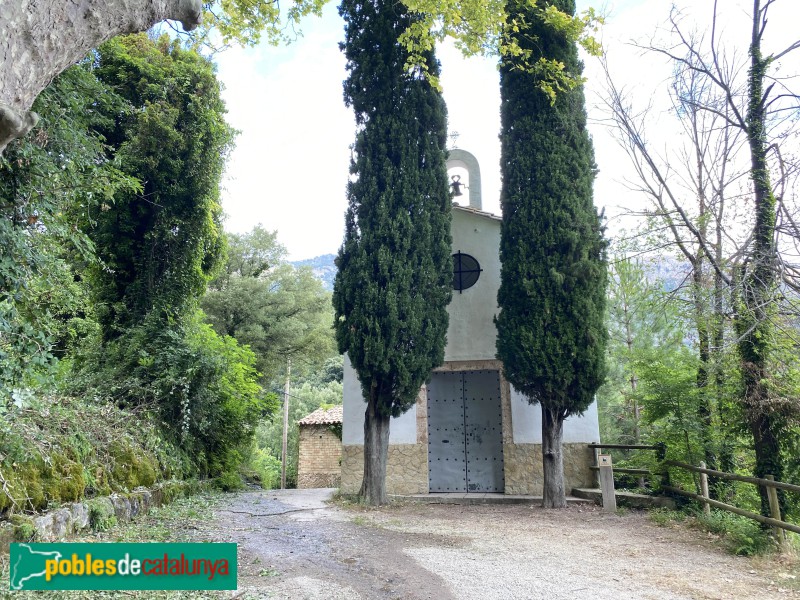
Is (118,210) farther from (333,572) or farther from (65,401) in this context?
(333,572)

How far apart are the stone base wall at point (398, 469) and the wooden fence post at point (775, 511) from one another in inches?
230

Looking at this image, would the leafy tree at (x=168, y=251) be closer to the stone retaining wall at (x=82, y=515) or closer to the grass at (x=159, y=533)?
the grass at (x=159, y=533)

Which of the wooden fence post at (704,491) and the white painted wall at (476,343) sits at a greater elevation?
the white painted wall at (476,343)

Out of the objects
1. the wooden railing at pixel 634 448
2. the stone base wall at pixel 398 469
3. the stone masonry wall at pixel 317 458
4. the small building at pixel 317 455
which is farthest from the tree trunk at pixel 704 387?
the stone masonry wall at pixel 317 458

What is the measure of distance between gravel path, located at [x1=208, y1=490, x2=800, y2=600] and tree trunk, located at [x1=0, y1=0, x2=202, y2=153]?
316 centimetres

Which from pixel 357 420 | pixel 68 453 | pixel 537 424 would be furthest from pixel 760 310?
pixel 68 453

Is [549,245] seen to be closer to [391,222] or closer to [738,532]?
[391,222]

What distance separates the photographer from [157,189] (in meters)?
→ 10.3

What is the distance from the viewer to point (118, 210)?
10.1 metres

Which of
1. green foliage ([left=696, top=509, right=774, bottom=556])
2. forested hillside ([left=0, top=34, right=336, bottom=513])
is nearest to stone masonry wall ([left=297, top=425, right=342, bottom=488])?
forested hillside ([left=0, top=34, right=336, bottom=513])

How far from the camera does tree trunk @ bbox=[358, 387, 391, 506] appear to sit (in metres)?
8.74

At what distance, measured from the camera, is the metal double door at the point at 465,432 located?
34.0ft

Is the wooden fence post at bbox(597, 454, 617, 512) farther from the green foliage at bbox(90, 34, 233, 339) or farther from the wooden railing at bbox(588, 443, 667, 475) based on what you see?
the green foliage at bbox(90, 34, 233, 339)

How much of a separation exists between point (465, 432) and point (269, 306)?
13021 millimetres
